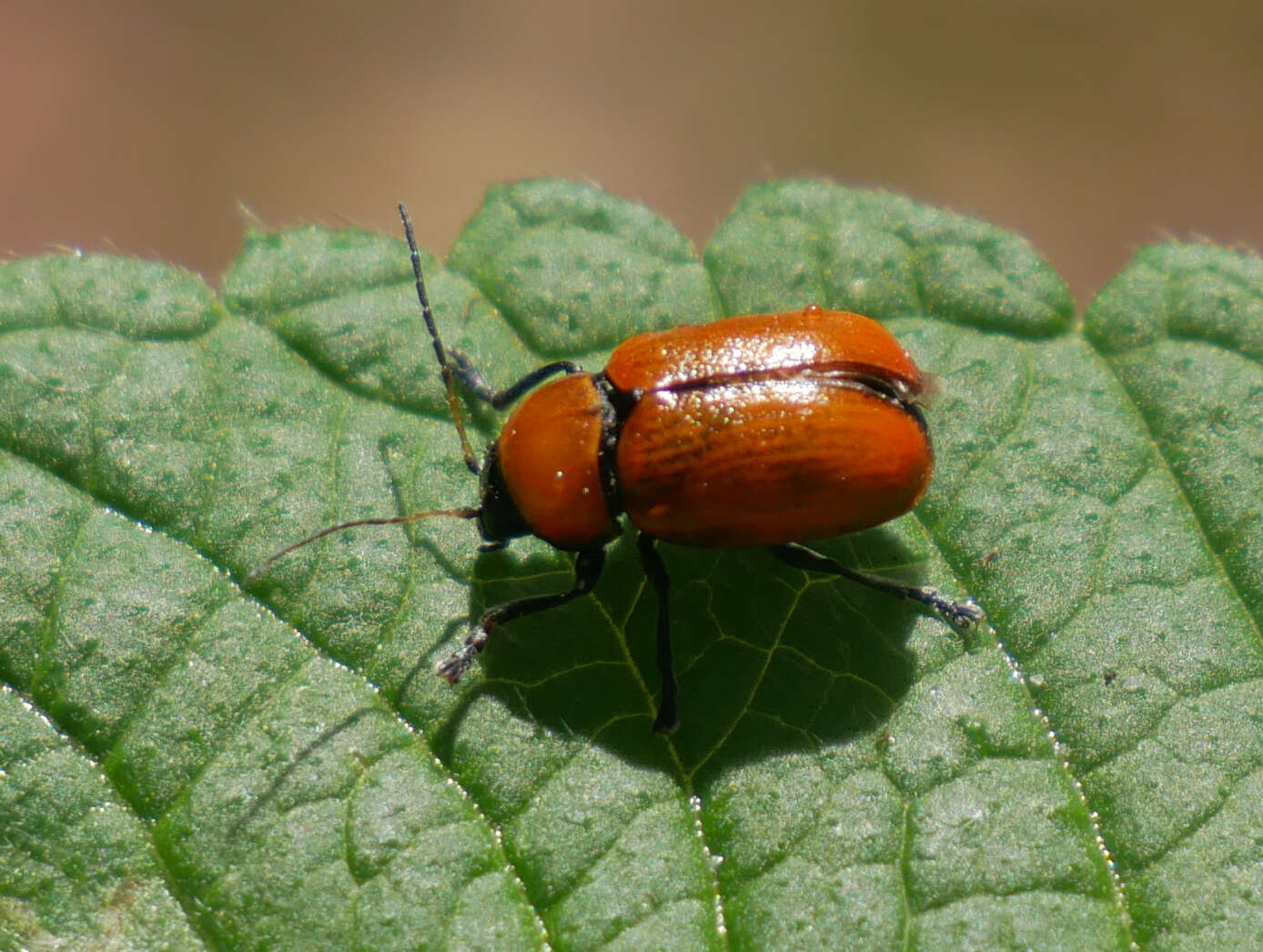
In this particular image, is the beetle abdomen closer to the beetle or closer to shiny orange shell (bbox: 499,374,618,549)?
the beetle

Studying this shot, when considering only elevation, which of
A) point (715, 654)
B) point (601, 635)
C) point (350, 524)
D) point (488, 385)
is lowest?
point (715, 654)

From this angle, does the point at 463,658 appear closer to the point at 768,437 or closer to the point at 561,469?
the point at 561,469

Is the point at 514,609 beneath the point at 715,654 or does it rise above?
above

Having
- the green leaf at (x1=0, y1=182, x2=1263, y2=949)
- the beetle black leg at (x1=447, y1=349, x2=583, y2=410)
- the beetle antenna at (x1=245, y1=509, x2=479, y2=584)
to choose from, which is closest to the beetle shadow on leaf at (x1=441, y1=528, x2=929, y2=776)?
the green leaf at (x1=0, y1=182, x2=1263, y2=949)

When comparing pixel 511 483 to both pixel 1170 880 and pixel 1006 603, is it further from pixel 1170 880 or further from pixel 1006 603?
pixel 1170 880

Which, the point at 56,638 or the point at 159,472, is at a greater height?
the point at 159,472

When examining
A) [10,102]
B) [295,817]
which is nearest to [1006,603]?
[295,817]

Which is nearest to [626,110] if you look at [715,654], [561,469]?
[561,469]

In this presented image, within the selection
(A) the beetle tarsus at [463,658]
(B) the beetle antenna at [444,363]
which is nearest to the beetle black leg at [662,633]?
(A) the beetle tarsus at [463,658]
